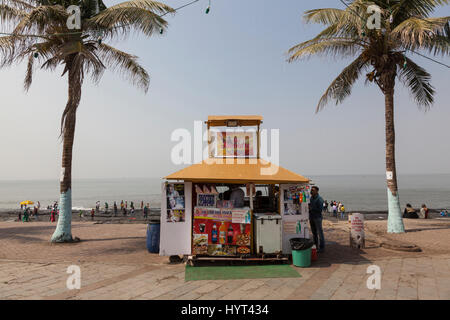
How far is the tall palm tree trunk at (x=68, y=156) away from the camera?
1112 centimetres

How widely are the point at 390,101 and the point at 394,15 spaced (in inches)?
163

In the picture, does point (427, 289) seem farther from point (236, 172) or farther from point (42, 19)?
point (42, 19)

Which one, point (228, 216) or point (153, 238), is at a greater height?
point (228, 216)

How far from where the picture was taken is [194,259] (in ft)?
24.6

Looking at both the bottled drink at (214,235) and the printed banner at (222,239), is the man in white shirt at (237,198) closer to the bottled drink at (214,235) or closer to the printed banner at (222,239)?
the printed banner at (222,239)

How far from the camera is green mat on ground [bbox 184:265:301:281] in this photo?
21.1 feet

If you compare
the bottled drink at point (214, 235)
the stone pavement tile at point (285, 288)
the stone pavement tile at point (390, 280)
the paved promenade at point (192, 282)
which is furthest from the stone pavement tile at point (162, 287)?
the stone pavement tile at point (390, 280)

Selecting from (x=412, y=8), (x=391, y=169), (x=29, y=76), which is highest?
(x=412, y=8)

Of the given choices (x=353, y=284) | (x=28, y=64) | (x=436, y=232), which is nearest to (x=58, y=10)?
→ (x=28, y=64)

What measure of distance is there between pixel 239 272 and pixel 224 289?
1258mm

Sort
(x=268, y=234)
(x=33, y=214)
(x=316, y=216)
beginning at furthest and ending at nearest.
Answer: (x=33, y=214) → (x=316, y=216) → (x=268, y=234)

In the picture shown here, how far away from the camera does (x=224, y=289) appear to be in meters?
5.60

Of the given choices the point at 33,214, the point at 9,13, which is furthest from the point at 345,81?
the point at 33,214

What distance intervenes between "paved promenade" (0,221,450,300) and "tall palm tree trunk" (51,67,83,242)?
141 centimetres
